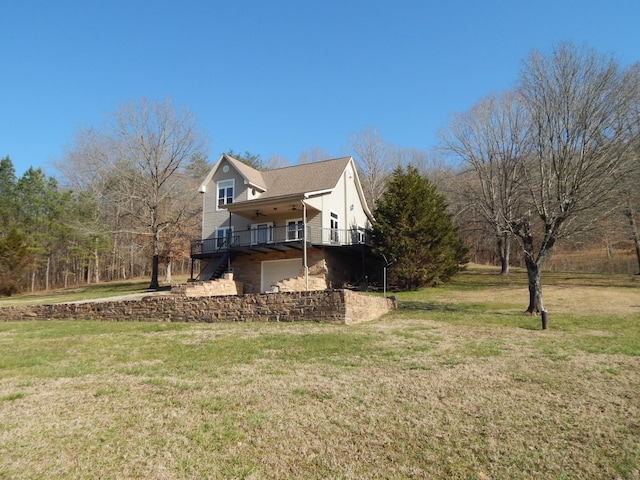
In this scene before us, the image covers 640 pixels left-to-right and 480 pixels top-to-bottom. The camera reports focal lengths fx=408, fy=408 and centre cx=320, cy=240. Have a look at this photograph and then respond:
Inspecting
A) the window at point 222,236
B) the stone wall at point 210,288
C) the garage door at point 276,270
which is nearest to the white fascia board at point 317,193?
the garage door at point 276,270

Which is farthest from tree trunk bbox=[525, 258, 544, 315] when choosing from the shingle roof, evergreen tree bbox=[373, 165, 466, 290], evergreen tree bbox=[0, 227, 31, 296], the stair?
evergreen tree bbox=[0, 227, 31, 296]

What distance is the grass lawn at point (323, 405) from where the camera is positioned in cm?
352

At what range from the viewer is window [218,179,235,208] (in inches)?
952

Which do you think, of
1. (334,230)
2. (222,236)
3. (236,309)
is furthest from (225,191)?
(236,309)

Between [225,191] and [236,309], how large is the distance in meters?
13.5

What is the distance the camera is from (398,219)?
2075cm

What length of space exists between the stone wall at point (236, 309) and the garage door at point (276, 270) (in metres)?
8.71

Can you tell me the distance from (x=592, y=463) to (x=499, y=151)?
17895 mm

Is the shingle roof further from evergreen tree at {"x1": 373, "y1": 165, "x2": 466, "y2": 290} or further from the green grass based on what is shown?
the green grass

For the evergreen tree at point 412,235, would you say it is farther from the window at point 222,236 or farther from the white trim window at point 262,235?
the window at point 222,236

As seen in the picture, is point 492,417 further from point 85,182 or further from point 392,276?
point 85,182

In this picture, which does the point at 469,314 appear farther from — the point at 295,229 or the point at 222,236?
the point at 222,236

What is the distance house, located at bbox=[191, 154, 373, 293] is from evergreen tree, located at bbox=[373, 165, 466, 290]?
2.19m

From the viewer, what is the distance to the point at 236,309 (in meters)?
12.2
